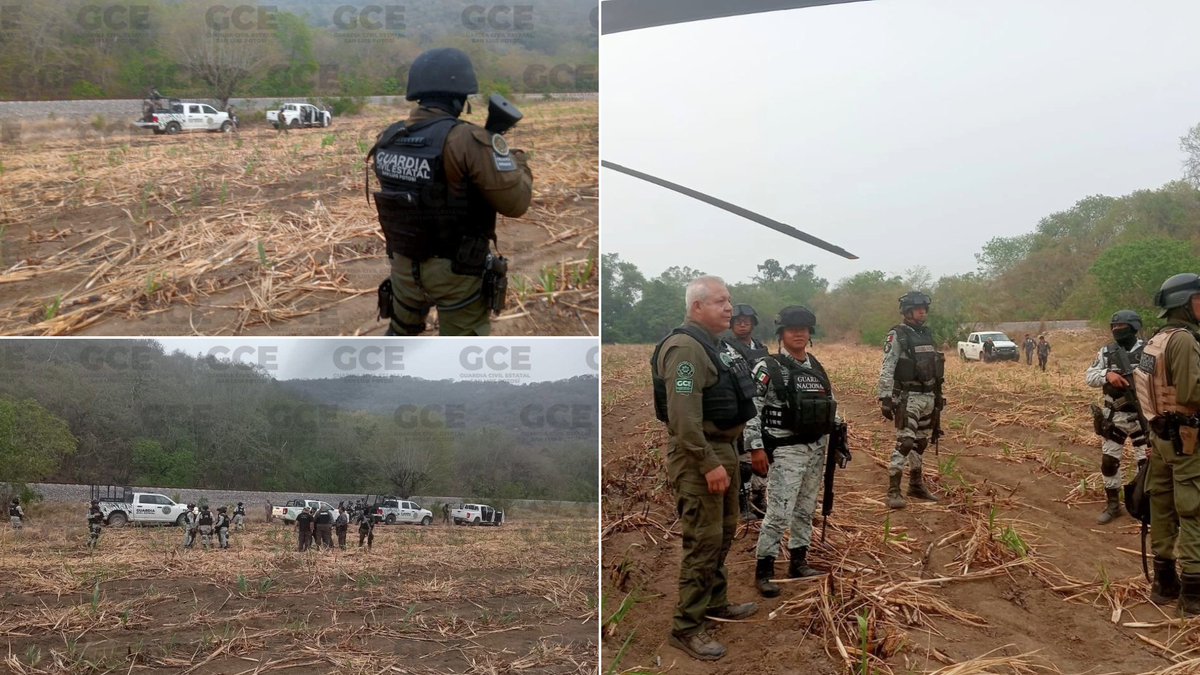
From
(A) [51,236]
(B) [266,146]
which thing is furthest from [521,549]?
(A) [51,236]

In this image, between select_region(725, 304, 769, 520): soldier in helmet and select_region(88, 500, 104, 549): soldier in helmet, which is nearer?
select_region(88, 500, 104, 549): soldier in helmet

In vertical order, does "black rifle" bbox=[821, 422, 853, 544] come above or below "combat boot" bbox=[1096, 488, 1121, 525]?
above

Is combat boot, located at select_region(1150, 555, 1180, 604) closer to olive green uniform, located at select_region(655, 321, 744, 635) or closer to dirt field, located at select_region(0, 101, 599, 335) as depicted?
olive green uniform, located at select_region(655, 321, 744, 635)

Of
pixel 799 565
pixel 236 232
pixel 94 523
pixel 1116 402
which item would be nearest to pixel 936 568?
pixel 799 565

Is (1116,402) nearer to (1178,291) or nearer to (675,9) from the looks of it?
(1178,291)

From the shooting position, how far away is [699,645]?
359cm

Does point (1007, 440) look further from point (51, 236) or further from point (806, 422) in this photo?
point (51, 236)

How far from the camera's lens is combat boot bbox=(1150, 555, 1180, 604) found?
4.23 m

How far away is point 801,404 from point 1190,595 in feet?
7.32

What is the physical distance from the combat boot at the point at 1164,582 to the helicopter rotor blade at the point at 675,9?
3.65m

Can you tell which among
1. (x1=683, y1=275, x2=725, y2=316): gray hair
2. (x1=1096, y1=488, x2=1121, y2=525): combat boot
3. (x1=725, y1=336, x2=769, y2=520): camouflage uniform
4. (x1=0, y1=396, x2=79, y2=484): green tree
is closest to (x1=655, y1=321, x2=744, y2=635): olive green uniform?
(x1=683, y1=275, x2=725, y2=316): gray hair

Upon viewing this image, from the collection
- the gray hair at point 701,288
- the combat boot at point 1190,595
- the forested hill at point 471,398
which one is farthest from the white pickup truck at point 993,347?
the forested hill at point 471,398

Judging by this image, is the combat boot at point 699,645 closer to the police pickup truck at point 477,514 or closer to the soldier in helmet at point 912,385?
the police pickup truck at point 477,514

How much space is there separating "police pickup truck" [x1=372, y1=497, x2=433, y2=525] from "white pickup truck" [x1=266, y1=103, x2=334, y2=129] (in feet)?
5.66
